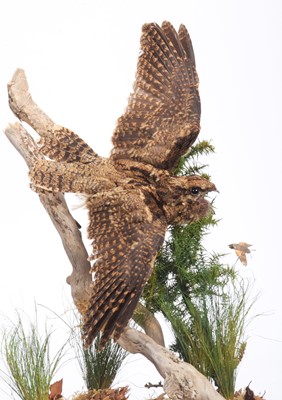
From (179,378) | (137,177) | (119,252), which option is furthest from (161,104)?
(179,378)

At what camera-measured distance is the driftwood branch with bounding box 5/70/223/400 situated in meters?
3.53

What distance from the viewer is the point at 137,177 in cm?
367

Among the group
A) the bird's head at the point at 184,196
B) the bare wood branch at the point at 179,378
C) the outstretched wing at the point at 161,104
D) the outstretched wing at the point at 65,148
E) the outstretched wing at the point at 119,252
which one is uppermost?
the outstretched wing at the point at 161,104

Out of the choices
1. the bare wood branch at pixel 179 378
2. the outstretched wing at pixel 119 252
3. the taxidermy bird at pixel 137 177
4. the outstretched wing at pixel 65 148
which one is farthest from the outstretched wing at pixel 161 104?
the bare wood branch at pixel 179 378

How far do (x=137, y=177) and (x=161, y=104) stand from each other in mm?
367

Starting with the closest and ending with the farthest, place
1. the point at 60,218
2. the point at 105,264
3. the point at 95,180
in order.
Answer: the point at 105,264, the point at 95,180, the point at 60,218

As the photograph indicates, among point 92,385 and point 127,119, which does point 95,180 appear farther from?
point 92,385

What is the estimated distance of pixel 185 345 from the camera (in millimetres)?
3826

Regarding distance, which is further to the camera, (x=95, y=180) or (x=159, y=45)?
(x=159, y=45)

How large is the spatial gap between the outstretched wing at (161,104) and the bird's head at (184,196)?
170 millimetres

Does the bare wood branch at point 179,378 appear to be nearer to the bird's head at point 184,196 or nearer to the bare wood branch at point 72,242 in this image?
the bare wood branch at point 72,242

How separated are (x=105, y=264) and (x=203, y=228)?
0.74 metres

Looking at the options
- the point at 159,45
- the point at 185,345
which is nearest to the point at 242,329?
the point at 185,345

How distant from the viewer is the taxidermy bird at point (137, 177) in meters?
3.28
